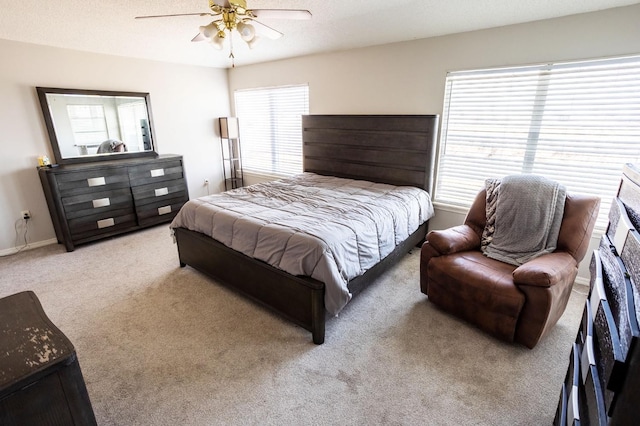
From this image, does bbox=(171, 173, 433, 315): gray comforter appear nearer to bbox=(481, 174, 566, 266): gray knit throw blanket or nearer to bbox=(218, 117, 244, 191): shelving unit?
bbox=(481, 174, 566, 266): gray knit throw blanket

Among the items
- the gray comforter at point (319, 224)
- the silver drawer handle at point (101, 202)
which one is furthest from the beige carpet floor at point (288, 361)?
the silver drawer handle at point (101, 202)

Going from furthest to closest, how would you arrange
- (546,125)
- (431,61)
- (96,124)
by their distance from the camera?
1. (96,124)
2. (431,61)
3. (546,125)

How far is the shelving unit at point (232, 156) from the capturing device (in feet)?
17.5

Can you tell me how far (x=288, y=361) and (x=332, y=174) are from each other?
2.76 m

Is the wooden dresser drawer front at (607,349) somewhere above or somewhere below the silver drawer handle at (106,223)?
above

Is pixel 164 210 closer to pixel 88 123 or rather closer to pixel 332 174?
pixel 88 123

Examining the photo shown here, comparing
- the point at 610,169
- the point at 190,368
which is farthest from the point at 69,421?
the point at 610,169

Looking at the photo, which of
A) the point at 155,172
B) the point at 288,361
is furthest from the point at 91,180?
the point at 288,361

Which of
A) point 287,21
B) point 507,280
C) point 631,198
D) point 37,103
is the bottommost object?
point 507,280

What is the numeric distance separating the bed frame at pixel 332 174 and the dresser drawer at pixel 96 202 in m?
1.47

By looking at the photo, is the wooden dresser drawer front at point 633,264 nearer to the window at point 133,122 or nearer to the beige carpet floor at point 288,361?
the beige carpet floor at point 288,361

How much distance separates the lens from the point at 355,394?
5.65 feet

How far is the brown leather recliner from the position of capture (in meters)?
1.92

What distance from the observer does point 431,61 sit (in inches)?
129
